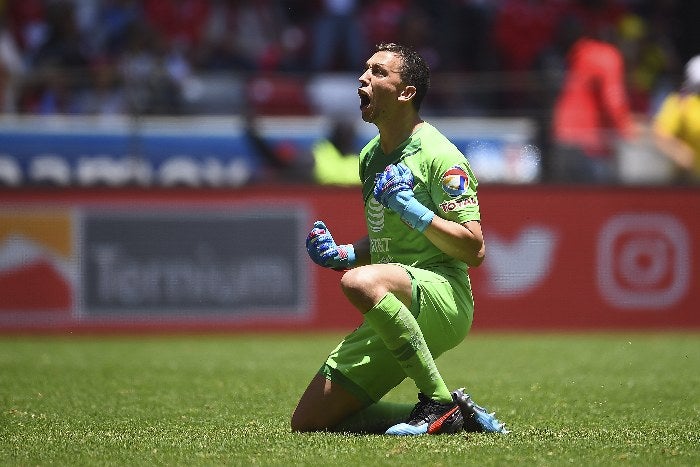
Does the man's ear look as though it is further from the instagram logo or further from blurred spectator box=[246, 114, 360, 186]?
the instagram logo

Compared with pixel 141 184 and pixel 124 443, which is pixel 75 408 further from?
pixel 141 184

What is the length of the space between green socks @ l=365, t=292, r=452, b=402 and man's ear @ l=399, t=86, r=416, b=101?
114 cm

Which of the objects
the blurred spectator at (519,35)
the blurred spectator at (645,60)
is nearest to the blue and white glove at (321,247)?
the blurred spectator at (645,60)

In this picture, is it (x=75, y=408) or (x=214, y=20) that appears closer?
(x=75, y=408)


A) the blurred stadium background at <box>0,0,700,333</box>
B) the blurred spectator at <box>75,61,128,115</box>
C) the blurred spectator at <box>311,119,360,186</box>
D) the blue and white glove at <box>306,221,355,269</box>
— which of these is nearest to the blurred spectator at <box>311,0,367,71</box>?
the blurred stadium background at <box>0,0,700,333</box>

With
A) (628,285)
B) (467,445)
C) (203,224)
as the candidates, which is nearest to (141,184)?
(203,224)

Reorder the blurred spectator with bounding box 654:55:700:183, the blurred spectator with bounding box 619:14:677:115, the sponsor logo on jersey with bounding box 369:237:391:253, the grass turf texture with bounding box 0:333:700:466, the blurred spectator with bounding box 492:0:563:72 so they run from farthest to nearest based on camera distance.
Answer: the blurred spectator with bounding box 492:0:563:72, the blurred spectator with bounding box 619:14:677:115, the blurred spectator with bounding box 654:55:700:183, the sponsor logo on jersey with bounding box 369:237:391:253, the grass turf texture with bounding box 0:333:700:466

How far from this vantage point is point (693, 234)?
42.8ft

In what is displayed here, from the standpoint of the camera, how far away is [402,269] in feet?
20.3

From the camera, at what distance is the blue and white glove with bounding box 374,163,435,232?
19.6 feet

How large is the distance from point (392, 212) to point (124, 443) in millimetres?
1809

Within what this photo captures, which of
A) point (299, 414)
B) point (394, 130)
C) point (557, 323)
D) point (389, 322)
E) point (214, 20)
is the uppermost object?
point (214, 20)

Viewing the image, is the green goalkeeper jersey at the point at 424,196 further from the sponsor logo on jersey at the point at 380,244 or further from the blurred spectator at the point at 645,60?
the blurred spectator at the point at 645,60

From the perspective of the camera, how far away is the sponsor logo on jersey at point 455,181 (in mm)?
6152
